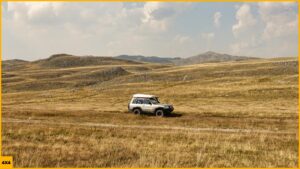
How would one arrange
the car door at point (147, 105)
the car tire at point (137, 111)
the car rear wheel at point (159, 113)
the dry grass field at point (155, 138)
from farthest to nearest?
the car tire at point (137, 111) → the car door at point (147, 105) → the car rear wheel at point (159, 113) → the dry grass field at point (155, 138)

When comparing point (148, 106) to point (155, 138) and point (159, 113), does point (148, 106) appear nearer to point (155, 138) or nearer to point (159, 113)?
point (159, 113)

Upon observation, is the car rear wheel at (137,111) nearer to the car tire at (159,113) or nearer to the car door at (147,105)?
the car door at (147,105)

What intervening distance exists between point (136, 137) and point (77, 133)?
4.33 metres

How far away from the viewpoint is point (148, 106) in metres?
41.4

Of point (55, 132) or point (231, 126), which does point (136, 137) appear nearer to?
point (55, 132)

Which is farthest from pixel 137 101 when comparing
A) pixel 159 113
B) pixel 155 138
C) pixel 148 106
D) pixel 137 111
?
pixel 155 138

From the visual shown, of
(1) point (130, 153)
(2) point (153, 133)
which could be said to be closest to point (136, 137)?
(2) point (153, 133)

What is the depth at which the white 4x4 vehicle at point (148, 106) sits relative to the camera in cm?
4062

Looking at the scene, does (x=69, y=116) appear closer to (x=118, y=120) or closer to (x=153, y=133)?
(x=118, y=120)

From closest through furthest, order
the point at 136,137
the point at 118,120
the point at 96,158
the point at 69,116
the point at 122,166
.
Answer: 1. the point at 122,166
2. the point at 96,158
3. the point at 136,137
4. the point at 118,120
5. the point at 69,116

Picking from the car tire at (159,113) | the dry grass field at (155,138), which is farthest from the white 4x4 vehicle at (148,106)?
the dry grass field at (155,138)

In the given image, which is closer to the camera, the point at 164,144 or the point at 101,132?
the point at 164,144

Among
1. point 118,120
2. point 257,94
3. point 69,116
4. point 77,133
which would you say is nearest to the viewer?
point 77,133

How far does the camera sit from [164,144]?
23062 millimetres
